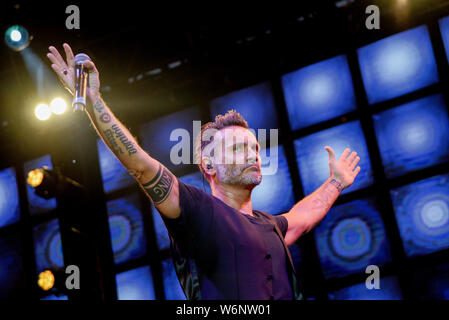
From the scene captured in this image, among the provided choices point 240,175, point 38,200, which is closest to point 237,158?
point 240,175

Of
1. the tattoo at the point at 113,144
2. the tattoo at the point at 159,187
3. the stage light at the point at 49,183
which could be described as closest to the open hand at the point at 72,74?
the tattoo at the point at 113,144

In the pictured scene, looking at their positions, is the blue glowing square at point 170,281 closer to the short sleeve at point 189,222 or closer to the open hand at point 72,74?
the short sleeve at point 189,222

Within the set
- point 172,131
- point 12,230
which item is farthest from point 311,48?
point 12,230

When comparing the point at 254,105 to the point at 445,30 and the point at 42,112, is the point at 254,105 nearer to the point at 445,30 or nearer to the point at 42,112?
the point at 445,30

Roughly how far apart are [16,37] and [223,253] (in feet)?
12.7

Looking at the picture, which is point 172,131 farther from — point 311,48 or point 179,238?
point 179,238

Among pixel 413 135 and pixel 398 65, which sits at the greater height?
pixel 398 65

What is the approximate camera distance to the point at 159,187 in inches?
77.7

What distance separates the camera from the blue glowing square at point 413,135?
4.62 metres

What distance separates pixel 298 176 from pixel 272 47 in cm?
148

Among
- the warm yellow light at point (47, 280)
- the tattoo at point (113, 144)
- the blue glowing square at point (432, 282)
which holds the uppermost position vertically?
the warm yellow light at point (47, 280)

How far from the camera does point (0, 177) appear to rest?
629 centimetres

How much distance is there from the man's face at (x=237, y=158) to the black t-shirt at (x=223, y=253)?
1.06ft

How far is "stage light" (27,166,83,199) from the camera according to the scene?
5.07 metres
